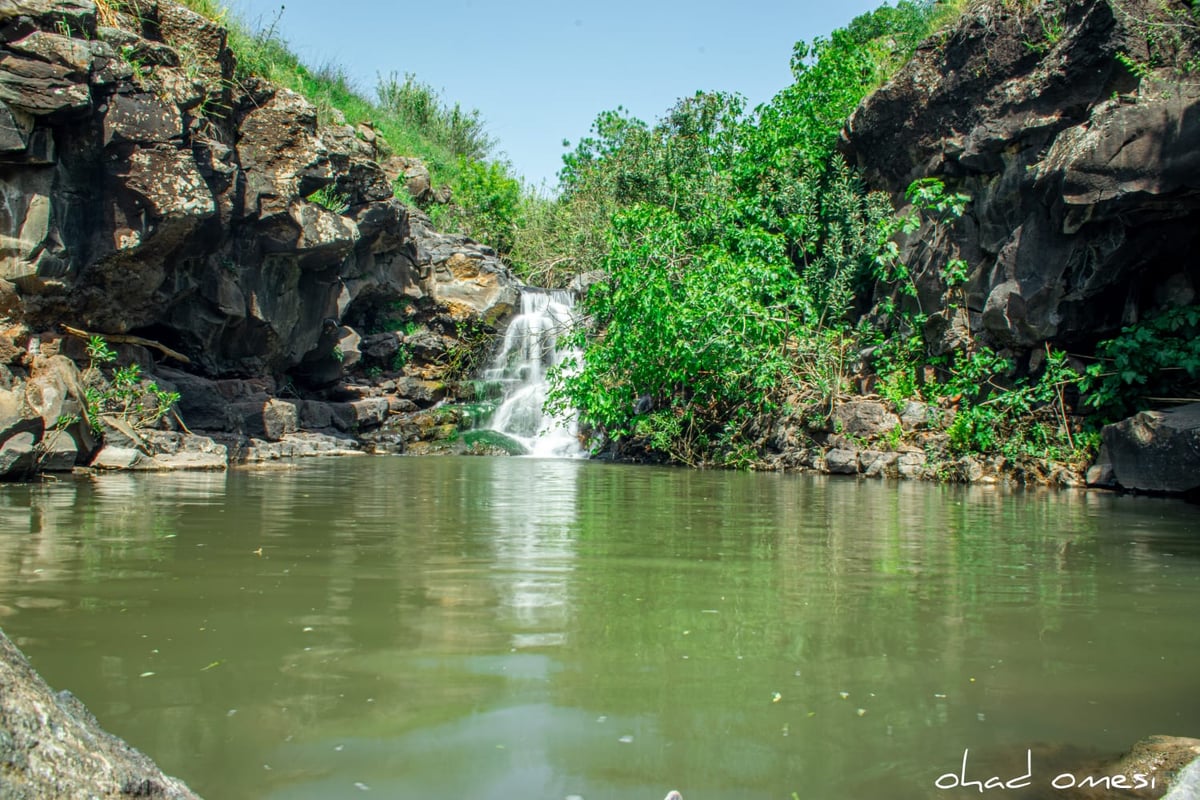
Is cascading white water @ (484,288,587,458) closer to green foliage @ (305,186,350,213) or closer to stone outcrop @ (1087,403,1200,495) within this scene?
green foliage @ (305,186,350,213)

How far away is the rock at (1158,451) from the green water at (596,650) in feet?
12.9

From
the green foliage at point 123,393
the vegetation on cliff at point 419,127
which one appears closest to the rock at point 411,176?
the vegetation on cliff at point 419,127

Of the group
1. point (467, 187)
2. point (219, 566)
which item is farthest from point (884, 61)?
point (219, 566)

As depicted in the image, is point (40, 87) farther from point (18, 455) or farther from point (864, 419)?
point (864, 419)

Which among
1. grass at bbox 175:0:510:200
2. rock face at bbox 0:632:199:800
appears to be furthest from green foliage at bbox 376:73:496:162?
rock face at bbox 0:632:199:800

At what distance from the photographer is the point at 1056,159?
11453 millimetres

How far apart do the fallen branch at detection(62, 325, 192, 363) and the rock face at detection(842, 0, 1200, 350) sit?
41.4 ft

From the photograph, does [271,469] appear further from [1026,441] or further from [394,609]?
[1026,441]

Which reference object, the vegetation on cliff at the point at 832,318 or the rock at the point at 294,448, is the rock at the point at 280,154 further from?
the rock at the point at 294,448

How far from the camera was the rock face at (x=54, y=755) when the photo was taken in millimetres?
1456

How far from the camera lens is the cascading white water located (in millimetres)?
18828

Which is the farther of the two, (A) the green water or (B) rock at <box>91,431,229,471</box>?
(B) rock at <box>91,431,229,471</box>

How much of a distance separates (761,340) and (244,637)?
1214 centimetres

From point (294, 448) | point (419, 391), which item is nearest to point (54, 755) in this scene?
point (294, 448)
